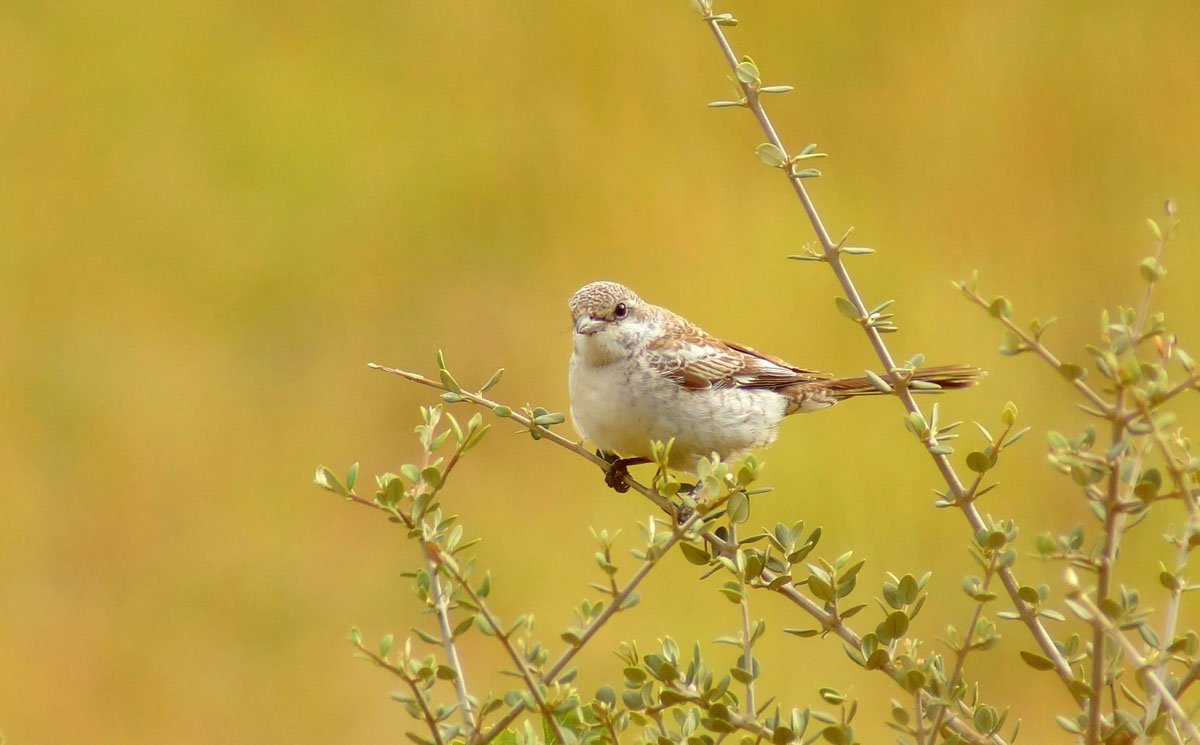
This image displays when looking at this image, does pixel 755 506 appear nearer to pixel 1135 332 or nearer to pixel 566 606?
pixel 566 606

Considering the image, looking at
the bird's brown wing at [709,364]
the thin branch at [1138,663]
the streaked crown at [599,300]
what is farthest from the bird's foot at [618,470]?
the thin branch at [1138,663]

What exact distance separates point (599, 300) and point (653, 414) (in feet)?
1.62

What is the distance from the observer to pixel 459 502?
8.19 m

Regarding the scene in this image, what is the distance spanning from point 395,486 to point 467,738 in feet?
1.40

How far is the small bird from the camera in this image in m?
3.96

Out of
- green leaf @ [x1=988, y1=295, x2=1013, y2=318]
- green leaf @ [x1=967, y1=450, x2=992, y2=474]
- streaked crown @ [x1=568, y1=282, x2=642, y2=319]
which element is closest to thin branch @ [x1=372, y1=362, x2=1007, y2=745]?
green leaf @ [x1=967, y1=450, x2=992, y2=474]

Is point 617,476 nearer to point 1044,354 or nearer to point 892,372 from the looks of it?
point 892,372

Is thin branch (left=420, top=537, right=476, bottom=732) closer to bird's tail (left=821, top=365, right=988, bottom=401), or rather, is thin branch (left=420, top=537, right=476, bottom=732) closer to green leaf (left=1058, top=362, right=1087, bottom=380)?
green leaf (left=1058, top=362, right=1087, bottom=380)

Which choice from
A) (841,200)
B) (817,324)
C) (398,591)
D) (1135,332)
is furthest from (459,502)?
(1135,332)

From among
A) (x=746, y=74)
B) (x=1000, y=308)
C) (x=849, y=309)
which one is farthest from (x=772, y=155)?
(x=1000, y=308)

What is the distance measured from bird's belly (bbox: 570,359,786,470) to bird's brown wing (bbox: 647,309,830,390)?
0.18ft

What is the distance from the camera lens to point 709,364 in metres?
4.36

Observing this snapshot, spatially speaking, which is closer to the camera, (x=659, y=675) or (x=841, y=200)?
(x=659, y=675)

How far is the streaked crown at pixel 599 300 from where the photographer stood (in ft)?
13.9
